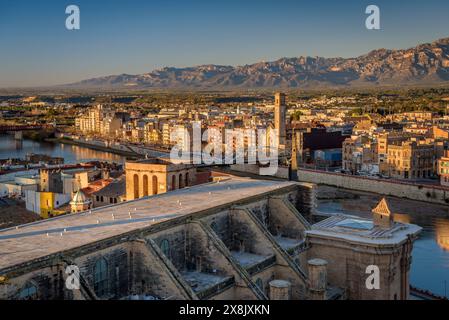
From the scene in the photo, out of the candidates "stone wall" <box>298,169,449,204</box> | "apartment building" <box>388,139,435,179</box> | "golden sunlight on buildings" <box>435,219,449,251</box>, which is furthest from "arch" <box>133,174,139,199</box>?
"apartment building" <box>388,139,435,179</box>

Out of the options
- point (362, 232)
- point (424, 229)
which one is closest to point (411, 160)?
point (424, 229)

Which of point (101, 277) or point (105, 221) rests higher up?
point (105, 221)

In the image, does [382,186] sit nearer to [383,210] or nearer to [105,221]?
[383,210]

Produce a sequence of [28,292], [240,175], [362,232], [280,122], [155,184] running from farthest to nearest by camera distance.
→ [280,122]
[240,175]
[155,184]
[362,232]
[28,292]

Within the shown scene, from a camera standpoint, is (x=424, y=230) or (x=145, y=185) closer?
(x=145, y=185)

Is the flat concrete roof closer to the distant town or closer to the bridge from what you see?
the distant town

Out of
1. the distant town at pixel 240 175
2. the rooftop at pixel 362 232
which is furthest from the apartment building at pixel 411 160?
the rooftop at pixel 362 232
